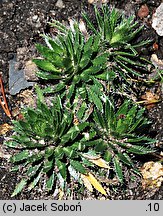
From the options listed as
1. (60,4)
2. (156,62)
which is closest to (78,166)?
(156,62)

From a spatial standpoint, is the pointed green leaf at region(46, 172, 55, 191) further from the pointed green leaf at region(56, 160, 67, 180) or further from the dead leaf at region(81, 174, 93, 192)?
the dead leaf at region(81, 174, 93, 192)

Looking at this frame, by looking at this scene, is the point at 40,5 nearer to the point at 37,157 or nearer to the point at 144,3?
the point at 144,3

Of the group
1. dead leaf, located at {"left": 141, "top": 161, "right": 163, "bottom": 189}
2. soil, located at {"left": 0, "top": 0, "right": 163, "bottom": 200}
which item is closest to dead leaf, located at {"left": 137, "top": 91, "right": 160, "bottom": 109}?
soil, located at {"left": 0, "top": 0, "right": 163, "bottom": 200}

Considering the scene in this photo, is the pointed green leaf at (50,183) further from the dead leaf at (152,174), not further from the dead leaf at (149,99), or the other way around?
the dead leaf at (149,99)

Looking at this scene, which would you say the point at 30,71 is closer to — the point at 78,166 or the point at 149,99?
the point at 78,166

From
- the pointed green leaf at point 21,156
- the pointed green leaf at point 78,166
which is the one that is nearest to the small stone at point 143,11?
the pointed green leaf at point 78,166

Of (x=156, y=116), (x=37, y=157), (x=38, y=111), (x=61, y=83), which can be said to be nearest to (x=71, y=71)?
(x=61, y=83)
